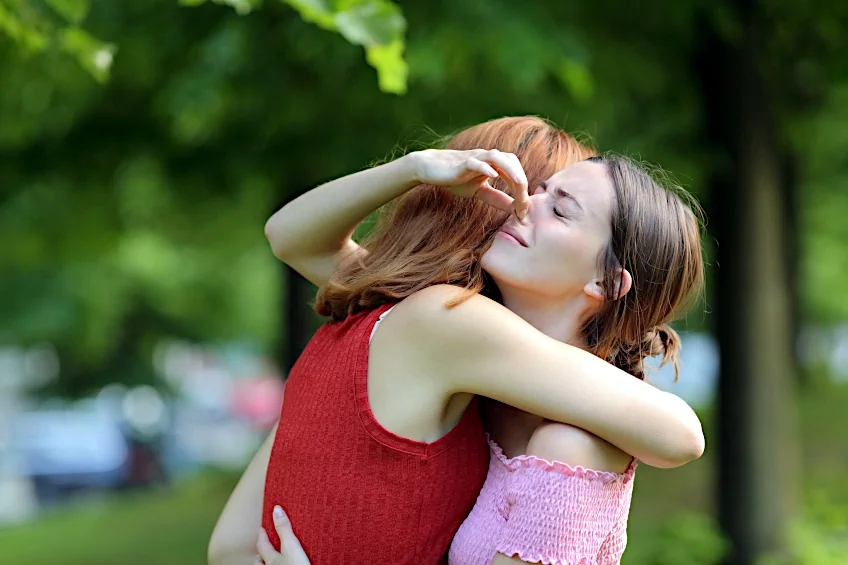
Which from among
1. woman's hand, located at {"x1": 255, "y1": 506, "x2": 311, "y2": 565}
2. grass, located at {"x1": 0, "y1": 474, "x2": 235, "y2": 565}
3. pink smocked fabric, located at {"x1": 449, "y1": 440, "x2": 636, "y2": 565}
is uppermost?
pink smocked fabric, located at {"x1": 449, "y1": 440, "x2": 636, "y2": 565}

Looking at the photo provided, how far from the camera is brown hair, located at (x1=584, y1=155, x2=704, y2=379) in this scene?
2059 millimetres

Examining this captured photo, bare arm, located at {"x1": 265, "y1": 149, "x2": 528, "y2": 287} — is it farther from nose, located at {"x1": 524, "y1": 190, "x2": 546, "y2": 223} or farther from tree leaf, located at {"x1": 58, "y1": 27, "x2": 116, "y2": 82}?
tree leaf, located at {"x1": 58, "y1": 27, "x2": 116, "y2": 82}

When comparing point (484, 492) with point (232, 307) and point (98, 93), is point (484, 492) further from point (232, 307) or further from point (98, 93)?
point (232, 307)

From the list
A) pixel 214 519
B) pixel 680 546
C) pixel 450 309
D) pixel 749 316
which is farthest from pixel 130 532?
pixel 450 309

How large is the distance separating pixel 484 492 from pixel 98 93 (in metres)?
5.23

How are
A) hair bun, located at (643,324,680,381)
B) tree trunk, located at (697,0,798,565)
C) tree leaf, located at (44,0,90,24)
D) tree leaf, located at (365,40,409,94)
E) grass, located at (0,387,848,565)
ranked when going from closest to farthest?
hair bun, located at (643,324,680,381) < tree leaf, located at (365,40,409,94) < tree leaf, located at (44,0,90,24) < tree trunk, located at (697,0,798,565) < grass, located at (0,387,848,565)

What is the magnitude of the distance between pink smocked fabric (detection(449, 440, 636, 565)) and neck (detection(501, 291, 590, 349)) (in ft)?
0.94

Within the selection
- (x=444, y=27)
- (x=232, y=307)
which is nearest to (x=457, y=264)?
(x=444, y=27)

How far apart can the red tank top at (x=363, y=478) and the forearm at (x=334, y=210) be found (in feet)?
0.84

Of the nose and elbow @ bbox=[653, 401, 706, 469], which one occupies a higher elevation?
the nose

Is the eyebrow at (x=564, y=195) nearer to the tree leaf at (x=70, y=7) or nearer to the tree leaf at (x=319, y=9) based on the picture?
the tree leaf at (x=319, y=9)

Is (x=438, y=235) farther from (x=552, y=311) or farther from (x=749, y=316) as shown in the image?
(x=749, y=316)

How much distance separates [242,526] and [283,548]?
0.35 metres

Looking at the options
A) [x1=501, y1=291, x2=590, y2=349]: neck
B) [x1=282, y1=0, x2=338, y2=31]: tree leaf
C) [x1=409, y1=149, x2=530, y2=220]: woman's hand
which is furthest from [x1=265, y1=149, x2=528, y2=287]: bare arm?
[x1=282, y1=0, x2=338, y2=31]: tree leaf
